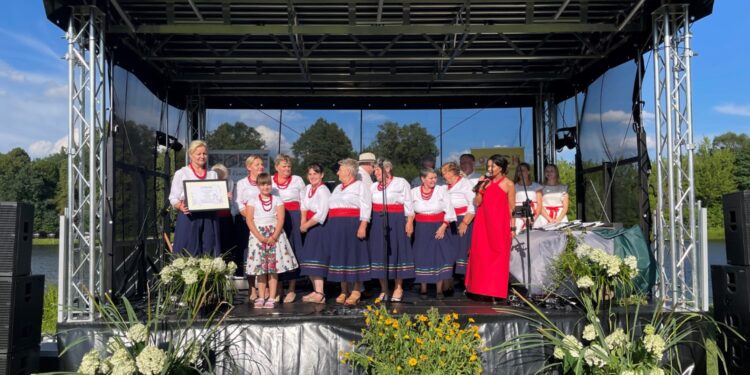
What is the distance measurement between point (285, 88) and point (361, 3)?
320 cm

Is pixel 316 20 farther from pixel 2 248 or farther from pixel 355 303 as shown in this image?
pixel 2 248

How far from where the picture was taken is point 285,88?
870cm

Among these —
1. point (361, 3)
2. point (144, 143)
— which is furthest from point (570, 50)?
point (144, 143)

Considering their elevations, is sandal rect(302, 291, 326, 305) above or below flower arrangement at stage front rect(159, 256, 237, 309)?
below

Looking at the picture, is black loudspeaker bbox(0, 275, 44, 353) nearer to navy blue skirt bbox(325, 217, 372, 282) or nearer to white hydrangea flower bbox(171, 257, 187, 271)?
white hydrangea flower bbox(171, 257, 187, 271)

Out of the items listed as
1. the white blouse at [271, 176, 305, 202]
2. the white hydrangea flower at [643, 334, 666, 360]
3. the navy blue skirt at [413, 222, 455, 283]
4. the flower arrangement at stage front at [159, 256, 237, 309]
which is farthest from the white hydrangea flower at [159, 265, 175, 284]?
the white hydrangea flower at [643, 334, 666, 360]

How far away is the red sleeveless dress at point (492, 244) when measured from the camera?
17.7ft

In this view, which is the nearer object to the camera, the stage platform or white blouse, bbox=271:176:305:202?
the stage platform

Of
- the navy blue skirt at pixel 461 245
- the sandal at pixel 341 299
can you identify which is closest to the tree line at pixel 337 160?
the navy blue skirt at pixel 461 245

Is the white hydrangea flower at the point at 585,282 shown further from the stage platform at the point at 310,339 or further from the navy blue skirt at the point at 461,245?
the navy blue skirt at the point at 461,245

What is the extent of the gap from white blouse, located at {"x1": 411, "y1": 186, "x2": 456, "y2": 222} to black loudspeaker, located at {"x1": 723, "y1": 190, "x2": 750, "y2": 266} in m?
2.28

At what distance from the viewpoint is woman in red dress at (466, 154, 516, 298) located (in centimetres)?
540

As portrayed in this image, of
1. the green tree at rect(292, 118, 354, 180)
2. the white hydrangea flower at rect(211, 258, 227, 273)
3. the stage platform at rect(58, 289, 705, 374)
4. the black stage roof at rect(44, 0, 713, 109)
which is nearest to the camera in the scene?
the stage platform at rect(58, 289, 705, 374)

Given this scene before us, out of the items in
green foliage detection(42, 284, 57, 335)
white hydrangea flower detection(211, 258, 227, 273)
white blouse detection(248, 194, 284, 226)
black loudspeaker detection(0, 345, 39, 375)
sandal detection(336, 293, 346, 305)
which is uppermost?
white blouse detection(248, 194, 284, 226)
